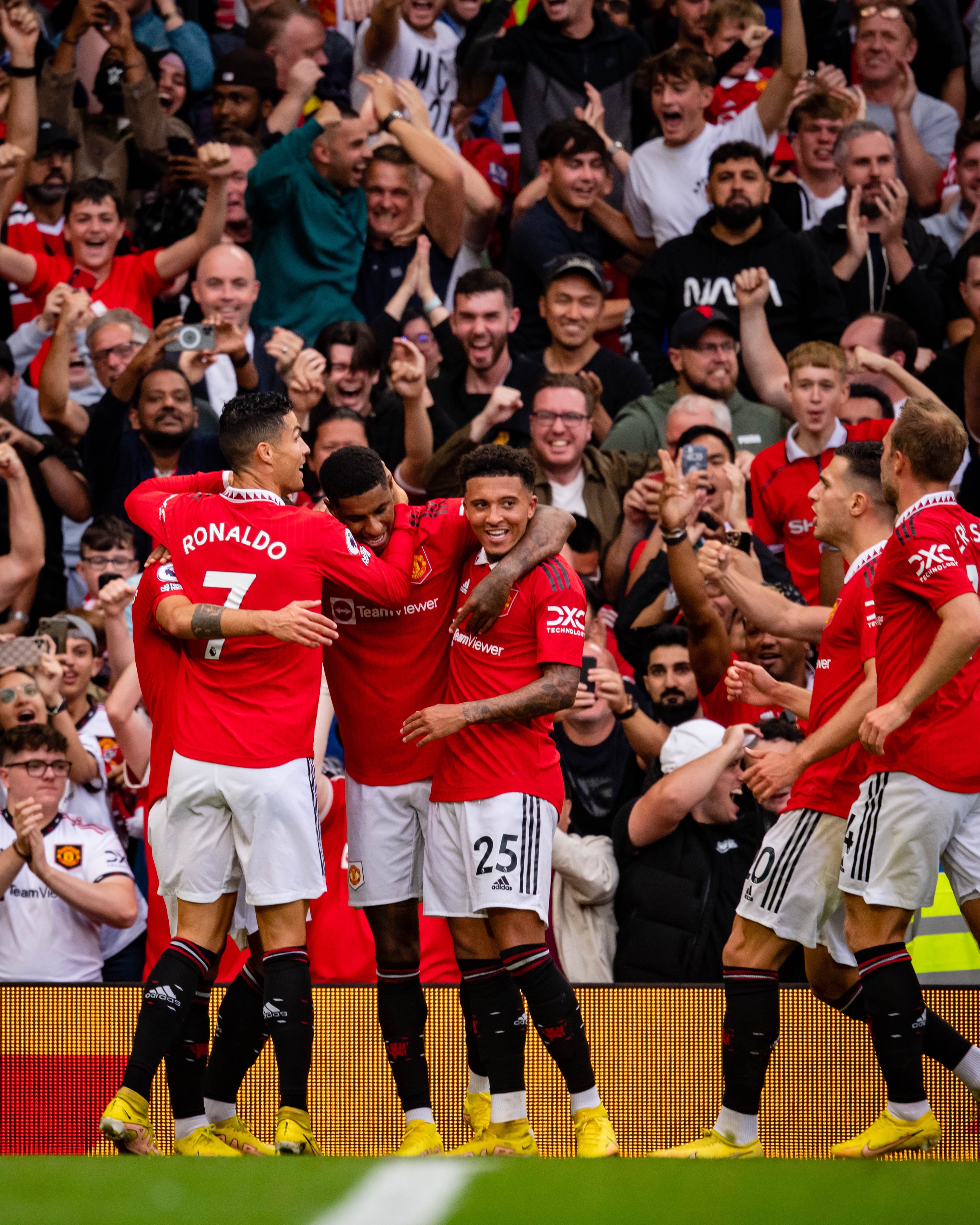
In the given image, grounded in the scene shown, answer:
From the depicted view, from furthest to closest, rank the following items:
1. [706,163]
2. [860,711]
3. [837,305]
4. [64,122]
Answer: [64,122] → [706,163] → [837,305] → [860,711]

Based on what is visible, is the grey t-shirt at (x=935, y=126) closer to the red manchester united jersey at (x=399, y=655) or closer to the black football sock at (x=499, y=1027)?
the red manchester united jersey at (x=399, y=655)

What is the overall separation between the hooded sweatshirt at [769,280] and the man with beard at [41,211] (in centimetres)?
384

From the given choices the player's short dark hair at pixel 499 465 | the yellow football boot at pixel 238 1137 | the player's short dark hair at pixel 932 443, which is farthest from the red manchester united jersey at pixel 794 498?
the yellow football boot at pixel 238 1137

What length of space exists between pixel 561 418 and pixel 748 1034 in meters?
3.98

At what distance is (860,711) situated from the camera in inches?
204

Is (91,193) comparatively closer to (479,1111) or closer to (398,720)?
(398,720)

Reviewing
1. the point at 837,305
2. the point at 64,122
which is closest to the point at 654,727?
the point at 837,305

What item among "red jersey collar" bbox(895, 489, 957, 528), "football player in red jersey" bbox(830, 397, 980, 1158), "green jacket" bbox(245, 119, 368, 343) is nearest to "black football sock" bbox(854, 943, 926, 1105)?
"football player in red jersey" bbox(830, 397, 980, 1158)

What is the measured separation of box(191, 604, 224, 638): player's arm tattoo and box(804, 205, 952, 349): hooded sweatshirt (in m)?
5.99

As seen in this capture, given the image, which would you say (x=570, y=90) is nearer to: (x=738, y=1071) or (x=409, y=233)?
(x=409, y=233)

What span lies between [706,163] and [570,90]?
4.08ft

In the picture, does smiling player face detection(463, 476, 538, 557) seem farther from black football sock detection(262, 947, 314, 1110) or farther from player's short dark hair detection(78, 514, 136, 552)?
player's short dark hair detection(78, 514, 136, 552)

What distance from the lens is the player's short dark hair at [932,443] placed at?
16.7 ft

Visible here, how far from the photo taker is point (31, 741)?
22.7 ft
